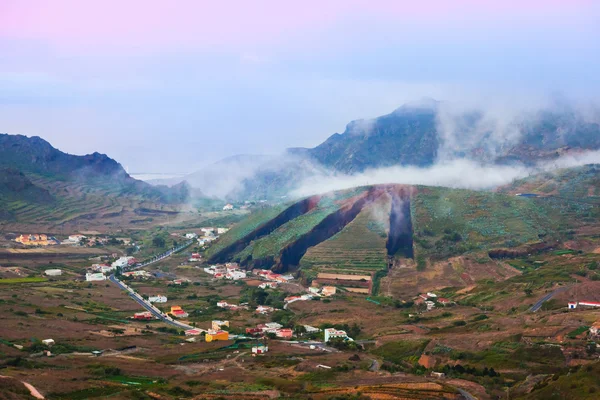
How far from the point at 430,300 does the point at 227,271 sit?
128 feet

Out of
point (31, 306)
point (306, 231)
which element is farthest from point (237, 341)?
point (306, 231)

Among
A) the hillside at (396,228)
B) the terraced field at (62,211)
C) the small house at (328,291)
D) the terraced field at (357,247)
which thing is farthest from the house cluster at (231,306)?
the terraced field at (62,211)

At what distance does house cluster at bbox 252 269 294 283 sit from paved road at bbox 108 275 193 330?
19838 mm

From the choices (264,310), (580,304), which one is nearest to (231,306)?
(264,310)

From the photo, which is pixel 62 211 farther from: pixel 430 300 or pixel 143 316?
pixel 430 300

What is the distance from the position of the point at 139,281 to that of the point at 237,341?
141 ft

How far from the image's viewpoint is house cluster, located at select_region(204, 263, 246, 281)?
115 meters

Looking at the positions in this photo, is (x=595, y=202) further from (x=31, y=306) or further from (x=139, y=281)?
(x=31, y=306)

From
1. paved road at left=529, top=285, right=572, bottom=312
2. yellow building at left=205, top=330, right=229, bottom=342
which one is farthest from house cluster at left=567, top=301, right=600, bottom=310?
yellow building at left=205, top=330, right=229, bottom=342

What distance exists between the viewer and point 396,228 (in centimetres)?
11956

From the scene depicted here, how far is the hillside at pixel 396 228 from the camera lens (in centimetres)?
10906

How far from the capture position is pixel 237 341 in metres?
71.6

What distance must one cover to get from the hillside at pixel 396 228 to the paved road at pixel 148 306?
2293cm

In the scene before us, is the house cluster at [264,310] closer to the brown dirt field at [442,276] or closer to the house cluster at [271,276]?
the brown dirt field at [442,276]
